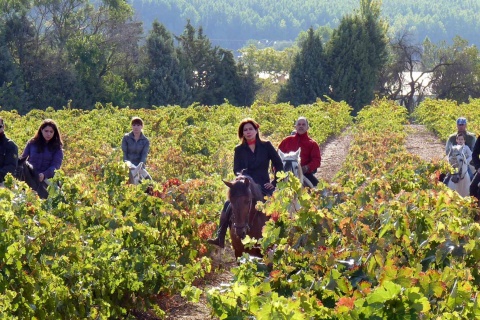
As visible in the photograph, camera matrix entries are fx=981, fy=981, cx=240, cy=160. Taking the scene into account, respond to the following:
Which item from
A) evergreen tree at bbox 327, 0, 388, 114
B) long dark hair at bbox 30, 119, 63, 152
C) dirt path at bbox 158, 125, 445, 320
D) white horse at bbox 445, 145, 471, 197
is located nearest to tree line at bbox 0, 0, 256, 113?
evergreen tree at bbox 327, 0, 388, 114

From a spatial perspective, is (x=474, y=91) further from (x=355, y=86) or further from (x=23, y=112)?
(x=23, y=112)

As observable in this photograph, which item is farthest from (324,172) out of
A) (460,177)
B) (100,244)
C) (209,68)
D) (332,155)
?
(209,68)

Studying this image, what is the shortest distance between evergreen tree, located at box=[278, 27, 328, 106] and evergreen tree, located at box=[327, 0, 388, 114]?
773mm

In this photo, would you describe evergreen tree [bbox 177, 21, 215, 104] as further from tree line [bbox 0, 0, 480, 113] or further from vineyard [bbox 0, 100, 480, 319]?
vineyard [bbox 0, 100, 480, 319]

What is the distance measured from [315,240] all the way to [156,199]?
2.76m

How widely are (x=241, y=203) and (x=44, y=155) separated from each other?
3.81 metres

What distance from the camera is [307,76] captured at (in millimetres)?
68875

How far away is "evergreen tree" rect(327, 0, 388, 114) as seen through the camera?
67875mm

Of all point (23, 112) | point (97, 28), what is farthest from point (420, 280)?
point (97, 28)

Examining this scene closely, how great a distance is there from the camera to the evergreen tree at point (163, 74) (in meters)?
62.3

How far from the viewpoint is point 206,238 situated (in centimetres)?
1045

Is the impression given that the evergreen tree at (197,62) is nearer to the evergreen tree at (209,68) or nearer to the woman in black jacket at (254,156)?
the evergreen tree at (209,68)

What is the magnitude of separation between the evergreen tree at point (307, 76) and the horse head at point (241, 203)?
194 feet

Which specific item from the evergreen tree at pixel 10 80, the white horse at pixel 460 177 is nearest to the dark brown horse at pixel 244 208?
the white horse at pixel 460 177
